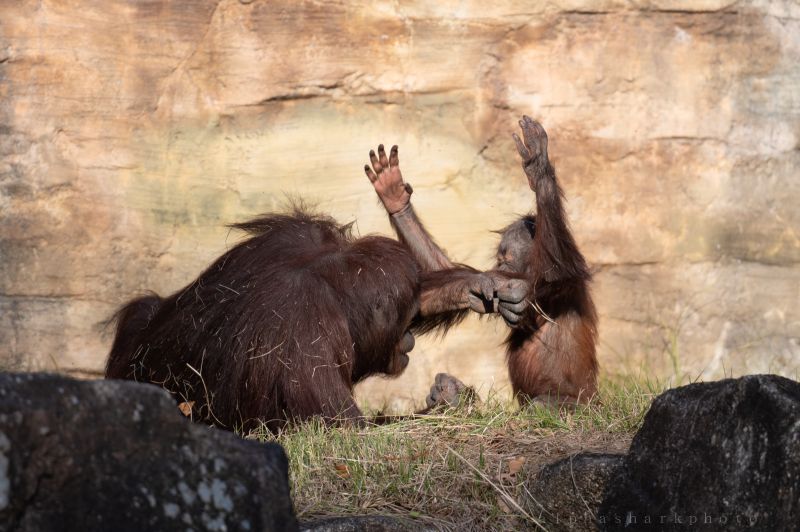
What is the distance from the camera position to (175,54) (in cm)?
625

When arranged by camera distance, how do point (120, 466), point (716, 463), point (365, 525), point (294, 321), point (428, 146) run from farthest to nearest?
1. point (428, 146)
2. point (294, 321)
3. point (365, 525)
4. point (716, 463)
5. point (120, 466)

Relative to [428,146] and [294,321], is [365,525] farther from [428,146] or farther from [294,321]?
[428,146]

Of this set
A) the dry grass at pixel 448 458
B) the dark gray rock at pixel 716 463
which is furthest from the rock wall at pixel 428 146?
the dark gray rock at pixel 716 463

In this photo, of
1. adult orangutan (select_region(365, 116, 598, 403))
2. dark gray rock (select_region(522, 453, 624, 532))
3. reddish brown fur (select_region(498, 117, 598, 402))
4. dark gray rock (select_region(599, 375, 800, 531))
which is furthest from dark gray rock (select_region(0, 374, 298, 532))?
adult orangutan (select_region(365, 116, 598, 403))

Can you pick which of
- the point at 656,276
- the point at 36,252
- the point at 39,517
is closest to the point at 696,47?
the point at 656,276

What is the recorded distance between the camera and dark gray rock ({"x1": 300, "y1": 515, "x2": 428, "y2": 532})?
294 centimetres

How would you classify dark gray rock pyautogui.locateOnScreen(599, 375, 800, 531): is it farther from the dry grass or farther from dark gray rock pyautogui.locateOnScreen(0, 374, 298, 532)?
dark gray rock pyautogui.locateOnScreen(0, 374, 298, 532)

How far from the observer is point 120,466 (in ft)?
7.01

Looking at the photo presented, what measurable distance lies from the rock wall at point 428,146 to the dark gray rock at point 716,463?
3406 mm

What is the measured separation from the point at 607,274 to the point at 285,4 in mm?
2492

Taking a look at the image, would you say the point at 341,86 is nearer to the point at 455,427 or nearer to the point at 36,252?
the point at 36,252

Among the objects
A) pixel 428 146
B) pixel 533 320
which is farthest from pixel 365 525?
pixel 428 146

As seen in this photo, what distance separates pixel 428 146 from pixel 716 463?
13.2ft

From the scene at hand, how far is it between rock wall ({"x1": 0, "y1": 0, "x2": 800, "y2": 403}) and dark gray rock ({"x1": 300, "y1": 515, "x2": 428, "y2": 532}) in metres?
3.18
